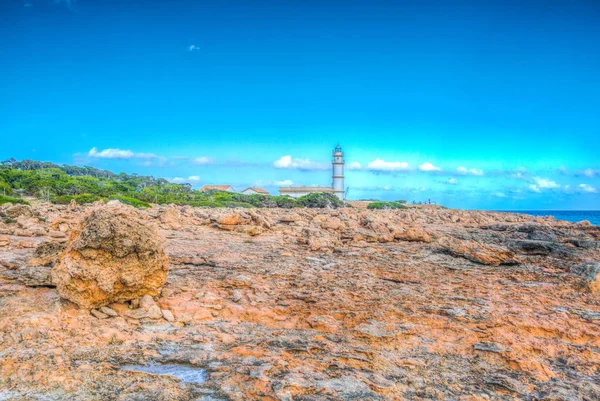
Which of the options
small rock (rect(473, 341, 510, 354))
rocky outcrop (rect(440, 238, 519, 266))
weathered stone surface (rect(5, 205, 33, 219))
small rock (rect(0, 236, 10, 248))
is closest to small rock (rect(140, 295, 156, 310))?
small rock (rect(473, 341, 510, 354))

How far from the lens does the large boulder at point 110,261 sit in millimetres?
4934

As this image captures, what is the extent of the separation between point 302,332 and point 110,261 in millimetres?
2694

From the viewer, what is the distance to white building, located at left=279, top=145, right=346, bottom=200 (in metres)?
74.9

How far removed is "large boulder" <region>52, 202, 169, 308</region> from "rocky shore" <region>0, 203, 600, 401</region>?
1.7 inches

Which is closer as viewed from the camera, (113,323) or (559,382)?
(559,382)

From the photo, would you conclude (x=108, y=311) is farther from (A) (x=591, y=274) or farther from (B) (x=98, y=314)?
(A) (x=591, y=274)

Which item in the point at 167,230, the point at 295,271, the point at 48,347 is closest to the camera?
the point at 48,347

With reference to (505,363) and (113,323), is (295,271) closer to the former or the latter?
(113,323)

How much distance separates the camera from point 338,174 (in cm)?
7625

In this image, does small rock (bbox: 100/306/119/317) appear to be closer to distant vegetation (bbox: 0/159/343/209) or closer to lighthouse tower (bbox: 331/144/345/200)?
distant vegetation (bbox: 0/159/343/209)

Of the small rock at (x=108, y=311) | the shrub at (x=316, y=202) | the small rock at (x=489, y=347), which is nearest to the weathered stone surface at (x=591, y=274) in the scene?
the small rock at (x=489, y=347)

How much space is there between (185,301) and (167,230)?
835 centimetres

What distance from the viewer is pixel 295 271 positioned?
7.88m

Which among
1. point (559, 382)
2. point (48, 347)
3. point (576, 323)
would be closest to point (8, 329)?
point (48, 347)
